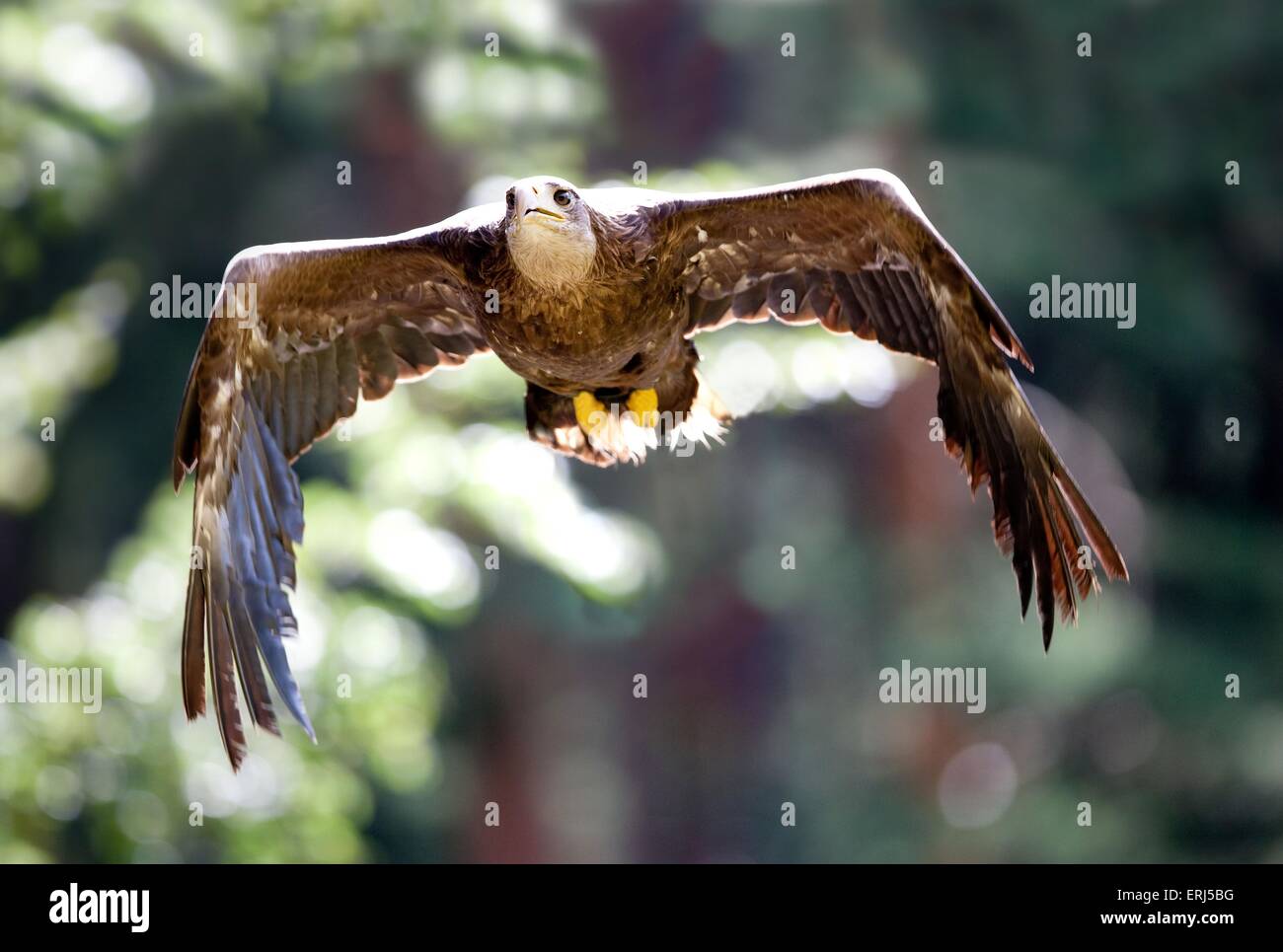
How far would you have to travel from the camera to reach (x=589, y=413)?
5.75 metres

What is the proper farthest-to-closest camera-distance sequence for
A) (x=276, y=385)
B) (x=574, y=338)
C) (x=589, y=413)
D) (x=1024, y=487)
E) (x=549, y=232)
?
(x=276, y=385) → (x=589, y=413) → (x=1024, y=487) → (x=574, y=338) → (x=549, y=232)

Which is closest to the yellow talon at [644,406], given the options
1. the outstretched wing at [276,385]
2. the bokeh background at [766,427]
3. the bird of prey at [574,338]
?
the bird of prey at [574,338]

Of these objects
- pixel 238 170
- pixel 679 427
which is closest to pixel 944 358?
pixel 679 427

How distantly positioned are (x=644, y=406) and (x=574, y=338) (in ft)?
2.54

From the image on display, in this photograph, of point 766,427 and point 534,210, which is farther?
point 766,427

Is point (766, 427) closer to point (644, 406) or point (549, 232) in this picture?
point (644, 406)

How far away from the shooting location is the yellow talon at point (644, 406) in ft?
19.0

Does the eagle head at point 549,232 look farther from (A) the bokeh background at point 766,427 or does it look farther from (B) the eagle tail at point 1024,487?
(A) the bokeh background at point 766,427

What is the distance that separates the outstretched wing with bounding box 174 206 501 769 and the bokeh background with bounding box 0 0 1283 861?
4.36 metres

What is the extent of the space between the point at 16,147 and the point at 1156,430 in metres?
9.68

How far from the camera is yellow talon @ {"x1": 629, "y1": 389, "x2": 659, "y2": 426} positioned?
5.79 m

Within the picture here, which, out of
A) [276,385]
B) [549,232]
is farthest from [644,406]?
[276,385]

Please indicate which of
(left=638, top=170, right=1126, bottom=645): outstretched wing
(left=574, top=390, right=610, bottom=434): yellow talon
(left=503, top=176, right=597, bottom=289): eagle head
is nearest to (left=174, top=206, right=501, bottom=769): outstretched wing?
(left=503, top=176, right=597, bottom=289): eagle head

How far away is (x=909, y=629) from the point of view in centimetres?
1473
